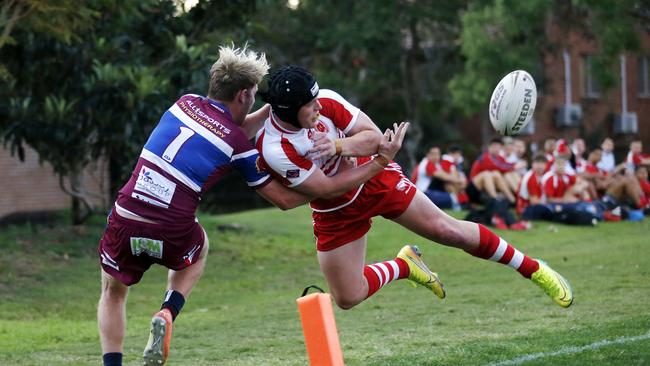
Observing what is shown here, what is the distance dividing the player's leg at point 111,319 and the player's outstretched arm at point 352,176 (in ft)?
4.36

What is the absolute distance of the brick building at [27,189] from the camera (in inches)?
921

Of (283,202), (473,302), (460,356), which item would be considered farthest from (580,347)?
(473,302)

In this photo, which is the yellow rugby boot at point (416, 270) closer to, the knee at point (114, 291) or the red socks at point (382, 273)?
the red socks at point (382, 273)

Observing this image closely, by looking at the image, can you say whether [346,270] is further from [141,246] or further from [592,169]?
[592,169]

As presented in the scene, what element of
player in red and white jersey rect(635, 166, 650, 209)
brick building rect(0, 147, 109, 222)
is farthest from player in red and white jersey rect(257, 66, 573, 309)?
brick building rect(0, 147, 109, 222)

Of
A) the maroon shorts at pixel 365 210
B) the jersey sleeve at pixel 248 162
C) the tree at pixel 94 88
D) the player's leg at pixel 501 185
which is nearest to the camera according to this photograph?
the jersey sleeve at pixel 248 162

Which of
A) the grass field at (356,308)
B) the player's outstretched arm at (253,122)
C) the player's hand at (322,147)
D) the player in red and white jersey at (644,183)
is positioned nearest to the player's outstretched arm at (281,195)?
the player's hand at (322,147)

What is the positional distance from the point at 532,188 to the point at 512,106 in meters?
12.2

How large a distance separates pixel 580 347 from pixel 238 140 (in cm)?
284

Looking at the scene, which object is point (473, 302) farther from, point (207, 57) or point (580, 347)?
point (207, 57)

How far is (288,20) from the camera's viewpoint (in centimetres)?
3688

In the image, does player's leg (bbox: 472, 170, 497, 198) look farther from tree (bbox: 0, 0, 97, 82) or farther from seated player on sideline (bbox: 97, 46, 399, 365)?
seated player on sideline (bbox: 97, 46, 399, 365)

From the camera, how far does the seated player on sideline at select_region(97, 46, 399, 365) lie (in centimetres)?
627

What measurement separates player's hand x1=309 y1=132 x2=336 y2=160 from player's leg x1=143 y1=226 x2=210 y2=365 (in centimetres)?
89
